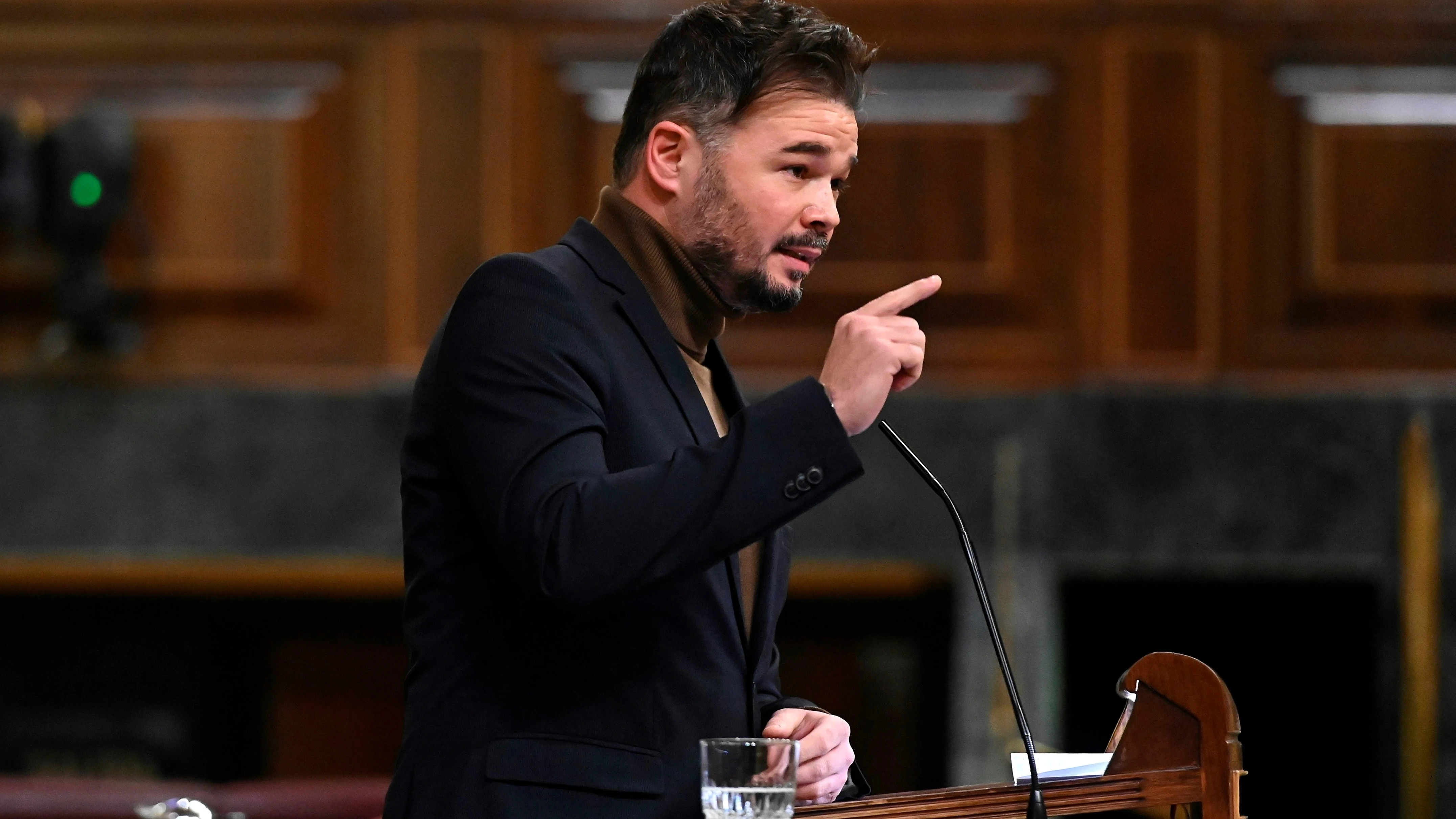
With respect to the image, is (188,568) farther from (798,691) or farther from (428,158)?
(798,691)

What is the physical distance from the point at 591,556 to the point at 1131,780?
48cm

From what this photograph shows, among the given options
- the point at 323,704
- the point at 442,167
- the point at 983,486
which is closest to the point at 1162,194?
the point at 983,486

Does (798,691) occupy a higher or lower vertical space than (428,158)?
lower

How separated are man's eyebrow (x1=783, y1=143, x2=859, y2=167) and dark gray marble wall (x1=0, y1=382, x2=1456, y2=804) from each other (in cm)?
197

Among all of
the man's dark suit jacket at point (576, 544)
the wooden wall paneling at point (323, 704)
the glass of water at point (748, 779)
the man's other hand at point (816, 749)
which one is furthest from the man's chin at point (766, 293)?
the wooden wall paneling at point (323, 704)

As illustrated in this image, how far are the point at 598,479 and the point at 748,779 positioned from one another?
29 centimetres

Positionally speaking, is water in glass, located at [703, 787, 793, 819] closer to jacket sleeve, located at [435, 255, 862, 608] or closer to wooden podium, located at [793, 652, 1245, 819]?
wooden podium, located at [793, 652, 1245, 819]

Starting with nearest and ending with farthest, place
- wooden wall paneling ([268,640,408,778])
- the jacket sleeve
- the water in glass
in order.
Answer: the water in glass
the jacket sleeve
wooden wall paneling ([268,640,408,778])

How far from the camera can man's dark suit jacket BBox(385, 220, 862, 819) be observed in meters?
1.38

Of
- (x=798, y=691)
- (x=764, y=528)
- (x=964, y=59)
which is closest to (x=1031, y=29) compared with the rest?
(x=964, y=59)

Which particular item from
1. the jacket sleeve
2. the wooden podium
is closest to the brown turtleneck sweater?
the jacket sleeve

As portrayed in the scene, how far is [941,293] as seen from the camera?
3717mm

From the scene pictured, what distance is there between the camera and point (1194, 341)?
364cm

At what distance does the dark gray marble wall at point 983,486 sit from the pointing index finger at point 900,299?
220cm
